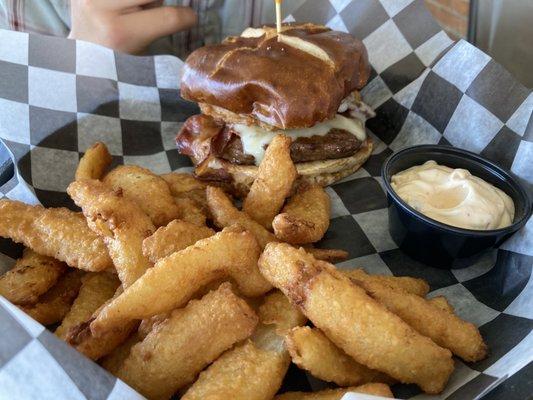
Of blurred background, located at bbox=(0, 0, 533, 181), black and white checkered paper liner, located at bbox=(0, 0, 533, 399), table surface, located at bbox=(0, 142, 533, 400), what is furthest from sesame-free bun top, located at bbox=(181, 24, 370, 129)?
table surface, located at bbox=(0, 142, 533, 400)

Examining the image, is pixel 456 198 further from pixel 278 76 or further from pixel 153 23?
pixel 153 23

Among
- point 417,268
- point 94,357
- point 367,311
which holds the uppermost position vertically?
point 367,311

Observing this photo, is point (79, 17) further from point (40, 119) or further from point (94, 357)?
point (94, 357)

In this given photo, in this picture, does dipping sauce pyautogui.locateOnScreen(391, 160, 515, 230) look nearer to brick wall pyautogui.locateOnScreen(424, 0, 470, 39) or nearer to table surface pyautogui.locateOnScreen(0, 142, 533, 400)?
table surface pyautogui.locateOnScreen(0, 142, 533, 400)

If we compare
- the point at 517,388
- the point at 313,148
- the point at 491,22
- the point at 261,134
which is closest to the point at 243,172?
the point at 261,134

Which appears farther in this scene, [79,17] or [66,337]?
[79,17]

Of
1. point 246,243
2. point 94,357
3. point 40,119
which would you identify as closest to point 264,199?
point 246,243

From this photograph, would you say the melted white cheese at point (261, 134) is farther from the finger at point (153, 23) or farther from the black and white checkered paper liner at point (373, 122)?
the finger at point (153, 23)
